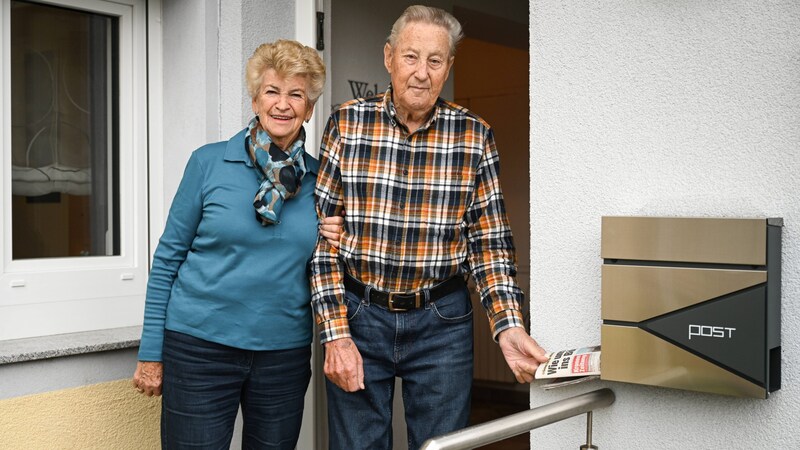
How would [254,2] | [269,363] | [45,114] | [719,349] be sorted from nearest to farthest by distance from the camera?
[719,349] < [269,363] < [45,114] < [254,2]

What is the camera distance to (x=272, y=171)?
2113 mm

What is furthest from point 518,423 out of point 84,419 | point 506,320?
point 84,419

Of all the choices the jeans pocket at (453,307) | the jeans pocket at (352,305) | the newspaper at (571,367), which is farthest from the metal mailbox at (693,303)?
the jeans pocket at (352,305)

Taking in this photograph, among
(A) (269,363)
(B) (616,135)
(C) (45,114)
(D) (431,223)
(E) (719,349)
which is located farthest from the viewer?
(C) (45,114)

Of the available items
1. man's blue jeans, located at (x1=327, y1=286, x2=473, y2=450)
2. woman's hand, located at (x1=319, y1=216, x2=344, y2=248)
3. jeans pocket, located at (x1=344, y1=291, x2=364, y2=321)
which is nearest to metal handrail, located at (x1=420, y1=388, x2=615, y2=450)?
man's blue jeans, located at (x1=327, y1=286, x2=473, y2=450)

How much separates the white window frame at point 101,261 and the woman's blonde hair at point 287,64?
773 millimetres

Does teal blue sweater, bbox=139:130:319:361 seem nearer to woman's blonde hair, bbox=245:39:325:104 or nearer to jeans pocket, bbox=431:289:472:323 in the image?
woman's blonde hair, bbox=245:39:325:104

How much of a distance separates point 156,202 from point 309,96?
0.89 metres

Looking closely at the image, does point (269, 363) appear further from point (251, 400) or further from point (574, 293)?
point (574, 293)

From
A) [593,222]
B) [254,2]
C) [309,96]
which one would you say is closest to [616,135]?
[593,222]

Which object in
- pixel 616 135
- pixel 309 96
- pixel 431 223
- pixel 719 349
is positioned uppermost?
pixel 309 96

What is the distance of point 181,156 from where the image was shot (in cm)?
279

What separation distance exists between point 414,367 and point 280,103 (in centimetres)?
74

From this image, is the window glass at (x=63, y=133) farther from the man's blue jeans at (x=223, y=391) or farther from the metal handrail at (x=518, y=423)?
the metal handrail at (x=518, y=423)
